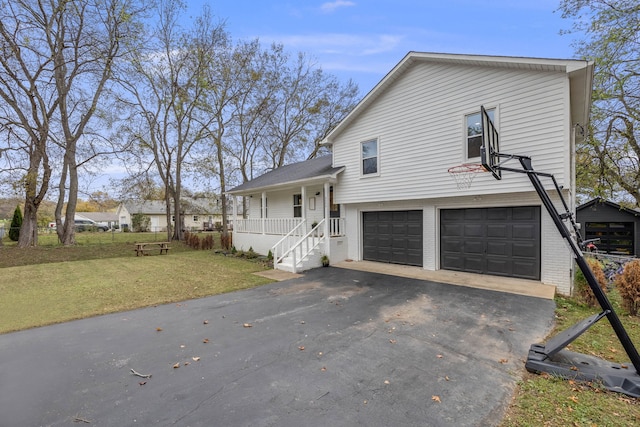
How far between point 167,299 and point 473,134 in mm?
9249

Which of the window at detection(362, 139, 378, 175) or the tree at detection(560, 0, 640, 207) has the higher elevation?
the tree at detection(560, 0, 640, 207)

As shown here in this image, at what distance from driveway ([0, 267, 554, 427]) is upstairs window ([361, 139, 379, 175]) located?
18.4 ft

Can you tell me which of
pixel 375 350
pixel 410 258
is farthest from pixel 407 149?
pixel 375 350

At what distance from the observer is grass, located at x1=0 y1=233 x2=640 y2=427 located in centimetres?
276

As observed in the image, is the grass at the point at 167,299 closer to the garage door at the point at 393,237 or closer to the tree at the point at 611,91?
the garage door at the point at 393,237

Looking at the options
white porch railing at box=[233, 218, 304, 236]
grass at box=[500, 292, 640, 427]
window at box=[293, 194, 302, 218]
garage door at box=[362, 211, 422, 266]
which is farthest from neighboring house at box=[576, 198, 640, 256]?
grass at box=[500, 292, 640, 427]

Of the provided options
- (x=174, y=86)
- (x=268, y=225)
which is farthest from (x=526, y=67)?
(x=174, y=86)

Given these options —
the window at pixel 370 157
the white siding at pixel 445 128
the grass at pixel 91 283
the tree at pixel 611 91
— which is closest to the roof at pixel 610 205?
the tree at pixel 611 91

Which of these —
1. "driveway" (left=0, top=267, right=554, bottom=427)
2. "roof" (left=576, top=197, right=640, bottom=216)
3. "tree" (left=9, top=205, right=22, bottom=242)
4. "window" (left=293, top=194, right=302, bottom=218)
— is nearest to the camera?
"driveway" (left=0, top=267, right=554, bottom=427)

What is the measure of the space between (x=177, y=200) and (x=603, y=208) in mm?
27256

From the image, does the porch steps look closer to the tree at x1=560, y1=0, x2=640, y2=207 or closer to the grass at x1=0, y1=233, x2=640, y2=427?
the grass at x1=0, y1=233, x2=640, y2=427

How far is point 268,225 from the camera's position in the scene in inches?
564

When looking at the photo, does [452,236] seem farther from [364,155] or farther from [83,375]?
[83,375]

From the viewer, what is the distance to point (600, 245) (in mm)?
17188
